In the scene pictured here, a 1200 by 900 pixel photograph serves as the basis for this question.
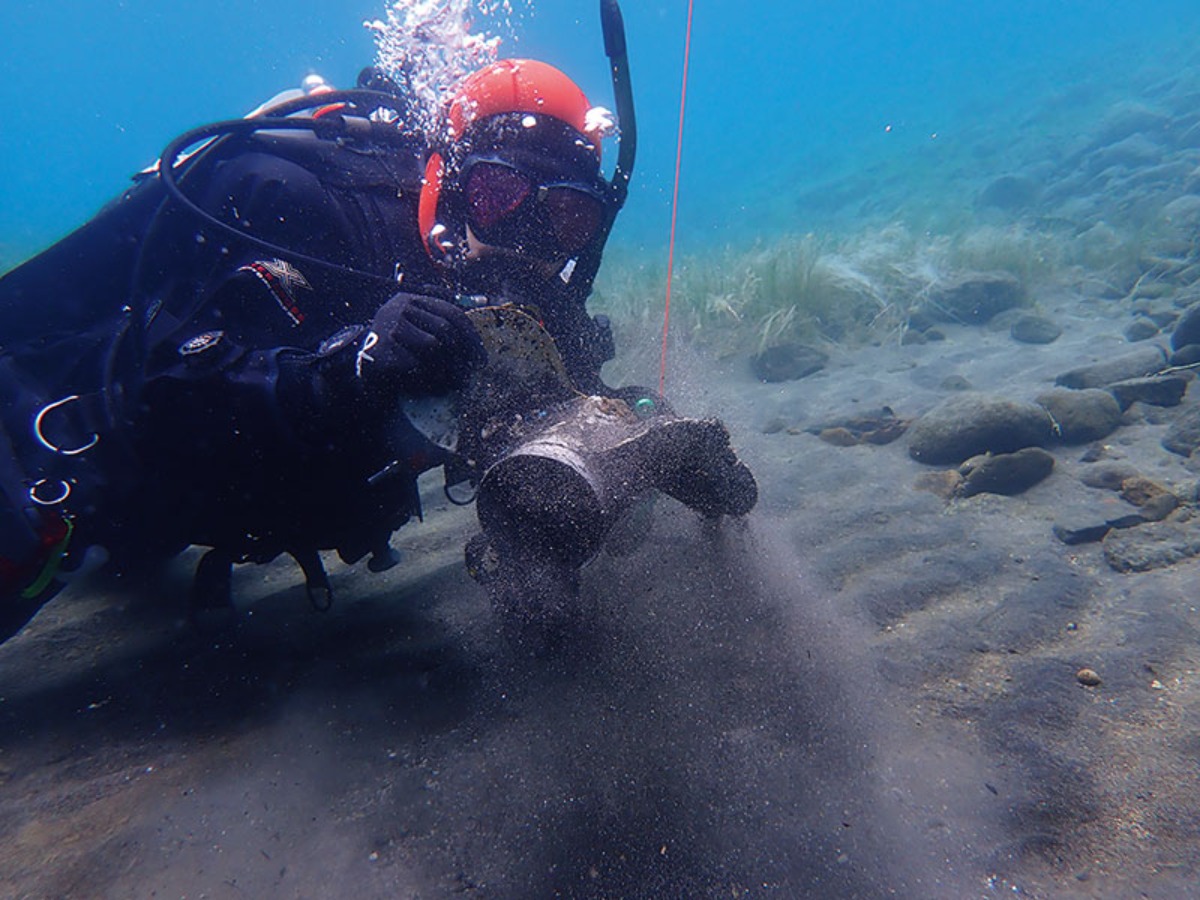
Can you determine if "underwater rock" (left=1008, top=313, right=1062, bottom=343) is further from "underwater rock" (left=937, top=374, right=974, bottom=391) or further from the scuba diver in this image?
the scuba diver

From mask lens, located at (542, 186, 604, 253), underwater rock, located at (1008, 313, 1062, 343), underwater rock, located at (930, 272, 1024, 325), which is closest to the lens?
mask lens, located at (542, 186, 604, 253)

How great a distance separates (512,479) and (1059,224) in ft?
47.4

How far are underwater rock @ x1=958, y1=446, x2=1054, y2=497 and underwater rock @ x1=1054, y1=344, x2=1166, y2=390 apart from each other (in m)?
1.91

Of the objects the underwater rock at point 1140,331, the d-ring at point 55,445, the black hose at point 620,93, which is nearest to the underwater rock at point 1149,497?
the black hose at point 620,93

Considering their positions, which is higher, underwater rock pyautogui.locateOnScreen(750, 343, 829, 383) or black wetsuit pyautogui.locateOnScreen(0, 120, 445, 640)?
black wetsuit pyautogui.locateOnScreen(0, 120, 445, 640)

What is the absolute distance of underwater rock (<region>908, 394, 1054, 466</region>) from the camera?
394cm

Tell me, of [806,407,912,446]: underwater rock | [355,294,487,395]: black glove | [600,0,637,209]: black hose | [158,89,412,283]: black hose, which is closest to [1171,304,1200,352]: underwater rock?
[806,407,912,446]: underwater rock

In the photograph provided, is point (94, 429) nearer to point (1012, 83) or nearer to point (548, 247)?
point (548, 247)

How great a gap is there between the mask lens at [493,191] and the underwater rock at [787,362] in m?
4.79

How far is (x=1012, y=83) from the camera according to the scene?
110 ft

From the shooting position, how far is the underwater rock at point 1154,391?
4.34 metres

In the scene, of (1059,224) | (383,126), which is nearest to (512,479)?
(383,126)

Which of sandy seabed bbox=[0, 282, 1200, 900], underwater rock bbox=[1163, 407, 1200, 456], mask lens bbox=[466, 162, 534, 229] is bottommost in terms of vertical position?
underwater rock bbox=[1163, 407, 1200, 456]

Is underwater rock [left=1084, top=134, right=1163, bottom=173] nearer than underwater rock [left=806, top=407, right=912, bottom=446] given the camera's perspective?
No
